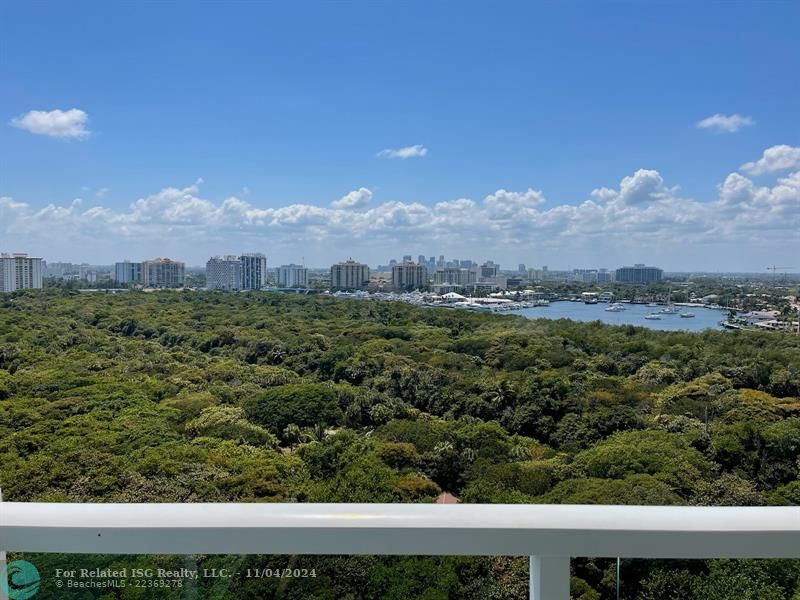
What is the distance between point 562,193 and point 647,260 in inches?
22.3

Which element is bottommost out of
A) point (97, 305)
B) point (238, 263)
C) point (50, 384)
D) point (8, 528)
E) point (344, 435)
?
point (344, 435)

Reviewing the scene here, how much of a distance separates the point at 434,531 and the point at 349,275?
235 cm

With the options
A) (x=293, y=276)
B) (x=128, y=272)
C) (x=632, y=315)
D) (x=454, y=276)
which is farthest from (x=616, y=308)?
(x=128, y=272)

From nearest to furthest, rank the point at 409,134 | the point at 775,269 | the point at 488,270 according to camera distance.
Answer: the point at 775,269, the point at 409,134, the point at 488,270

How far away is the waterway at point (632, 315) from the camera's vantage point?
2869 mm

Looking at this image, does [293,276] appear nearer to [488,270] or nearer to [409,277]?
[409,277]

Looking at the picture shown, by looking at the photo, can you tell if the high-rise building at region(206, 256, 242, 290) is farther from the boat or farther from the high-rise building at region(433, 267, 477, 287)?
the boat

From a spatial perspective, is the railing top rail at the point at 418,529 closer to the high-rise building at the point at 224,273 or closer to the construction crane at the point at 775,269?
the construction crane at the point at 775,269

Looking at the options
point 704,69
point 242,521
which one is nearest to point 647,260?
point 704,69

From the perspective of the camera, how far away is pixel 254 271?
3139mm

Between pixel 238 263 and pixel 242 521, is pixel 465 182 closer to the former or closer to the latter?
pixel 238 263

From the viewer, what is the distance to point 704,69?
228cm

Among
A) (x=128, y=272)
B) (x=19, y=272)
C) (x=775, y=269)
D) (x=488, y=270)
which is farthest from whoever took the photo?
(x=128, y=272)

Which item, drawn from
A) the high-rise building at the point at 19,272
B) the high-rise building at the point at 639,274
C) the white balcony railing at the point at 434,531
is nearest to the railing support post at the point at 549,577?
the white balcony railing at the point at 434,531
